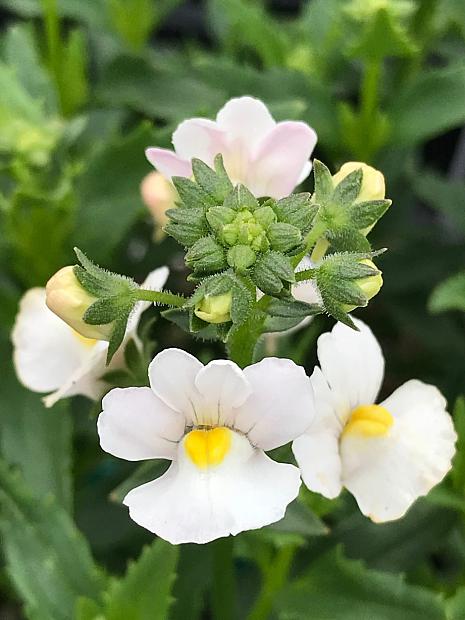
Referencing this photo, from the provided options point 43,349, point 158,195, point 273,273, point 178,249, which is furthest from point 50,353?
point 178,249

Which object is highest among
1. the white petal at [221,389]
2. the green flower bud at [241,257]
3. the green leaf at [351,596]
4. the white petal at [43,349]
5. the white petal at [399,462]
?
the green flower bud at [241,257]

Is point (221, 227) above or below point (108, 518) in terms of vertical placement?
above

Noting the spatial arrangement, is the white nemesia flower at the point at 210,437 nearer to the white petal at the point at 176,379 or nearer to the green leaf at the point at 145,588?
the white petal at the point at 176,379

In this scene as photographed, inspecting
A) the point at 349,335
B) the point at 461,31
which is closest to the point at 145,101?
the point at 461,31

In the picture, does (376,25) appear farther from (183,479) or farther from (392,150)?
(183,479)

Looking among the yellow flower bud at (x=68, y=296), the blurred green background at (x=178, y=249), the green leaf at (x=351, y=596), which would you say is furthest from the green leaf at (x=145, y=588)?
the yellow flower bud at (x=68, y=296)

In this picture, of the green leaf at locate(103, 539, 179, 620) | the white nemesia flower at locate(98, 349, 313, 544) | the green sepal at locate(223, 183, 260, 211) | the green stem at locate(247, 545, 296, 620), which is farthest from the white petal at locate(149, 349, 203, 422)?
the green stem at locate(247, 545, 296, 620)

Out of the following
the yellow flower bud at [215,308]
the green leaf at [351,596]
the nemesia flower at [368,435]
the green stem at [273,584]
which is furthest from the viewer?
the green stem at [273,584]
